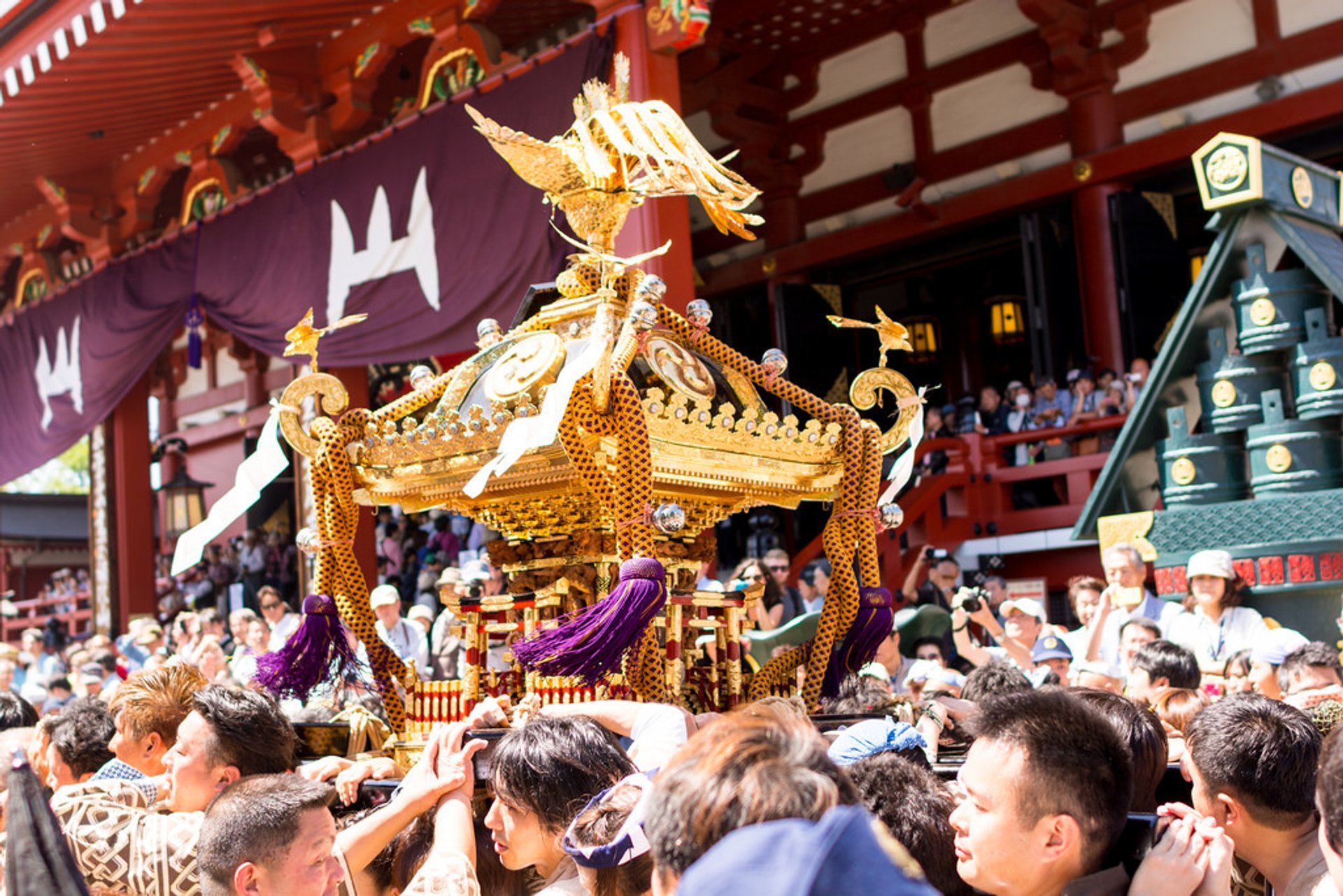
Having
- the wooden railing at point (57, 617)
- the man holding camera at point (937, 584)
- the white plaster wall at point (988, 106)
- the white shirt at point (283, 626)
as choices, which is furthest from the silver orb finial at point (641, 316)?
the wooden railing at point (57, 617)

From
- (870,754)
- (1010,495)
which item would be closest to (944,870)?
(870,754)

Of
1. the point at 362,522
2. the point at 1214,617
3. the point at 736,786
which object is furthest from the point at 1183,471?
the point at 736,786

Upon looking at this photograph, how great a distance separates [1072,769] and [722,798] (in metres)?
0.70

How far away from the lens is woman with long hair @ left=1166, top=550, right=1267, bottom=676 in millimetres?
4668

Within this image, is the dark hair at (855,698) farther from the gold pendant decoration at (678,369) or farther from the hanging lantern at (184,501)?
the hanging lantern at (184,501)

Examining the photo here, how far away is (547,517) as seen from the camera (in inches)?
121

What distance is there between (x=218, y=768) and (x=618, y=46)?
488 cm

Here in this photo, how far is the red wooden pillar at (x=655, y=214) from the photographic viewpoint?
20.1 ft

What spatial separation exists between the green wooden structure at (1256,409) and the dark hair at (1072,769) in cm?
386

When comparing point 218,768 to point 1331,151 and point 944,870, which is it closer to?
point 944,870

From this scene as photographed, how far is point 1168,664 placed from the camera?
327 cm

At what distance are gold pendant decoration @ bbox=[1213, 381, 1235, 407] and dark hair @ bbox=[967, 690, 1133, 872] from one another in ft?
14.5

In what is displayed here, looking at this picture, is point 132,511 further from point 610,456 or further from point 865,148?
point 610,456

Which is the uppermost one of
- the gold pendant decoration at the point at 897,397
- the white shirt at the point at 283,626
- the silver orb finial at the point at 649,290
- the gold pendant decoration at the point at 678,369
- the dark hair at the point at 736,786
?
the silver orb finial at the point at 649,290
